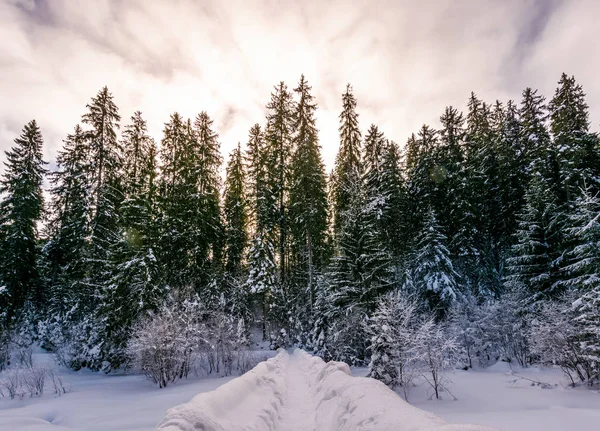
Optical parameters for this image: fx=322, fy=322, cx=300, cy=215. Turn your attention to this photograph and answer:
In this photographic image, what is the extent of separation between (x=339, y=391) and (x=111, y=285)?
15.6 m

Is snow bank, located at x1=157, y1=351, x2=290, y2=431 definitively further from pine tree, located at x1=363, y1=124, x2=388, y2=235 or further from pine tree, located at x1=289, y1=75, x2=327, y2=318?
pine tree, located at x1=289, y1=75, x2=327, y2=318

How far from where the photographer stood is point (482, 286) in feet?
76.9

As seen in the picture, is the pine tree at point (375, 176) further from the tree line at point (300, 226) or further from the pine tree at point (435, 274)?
the pine tree at point (435, 274)

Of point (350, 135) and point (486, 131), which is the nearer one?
point (350, 135)

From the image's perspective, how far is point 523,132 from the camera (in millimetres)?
27172

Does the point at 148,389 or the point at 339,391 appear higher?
the point at 339,391

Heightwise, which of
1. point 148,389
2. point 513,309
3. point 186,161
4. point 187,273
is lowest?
point 148,389

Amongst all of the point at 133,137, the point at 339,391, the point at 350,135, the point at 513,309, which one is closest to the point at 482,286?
the point at 513,309

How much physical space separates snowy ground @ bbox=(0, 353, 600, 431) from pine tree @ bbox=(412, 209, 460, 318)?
5999mm

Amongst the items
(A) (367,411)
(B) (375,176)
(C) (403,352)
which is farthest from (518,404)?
(B) (375,176)

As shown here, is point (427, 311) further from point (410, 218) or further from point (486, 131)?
point (486, 131)

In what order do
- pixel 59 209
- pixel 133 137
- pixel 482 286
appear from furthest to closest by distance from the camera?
pixel 133 137 → pixel 59 209 → pixel 482 286

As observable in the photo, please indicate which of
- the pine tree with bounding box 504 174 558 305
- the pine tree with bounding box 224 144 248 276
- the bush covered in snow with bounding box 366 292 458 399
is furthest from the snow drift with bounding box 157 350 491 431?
the pine tree with bounding box 224 144 248 276

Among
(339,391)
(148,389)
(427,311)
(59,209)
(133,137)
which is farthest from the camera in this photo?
(133,137)
